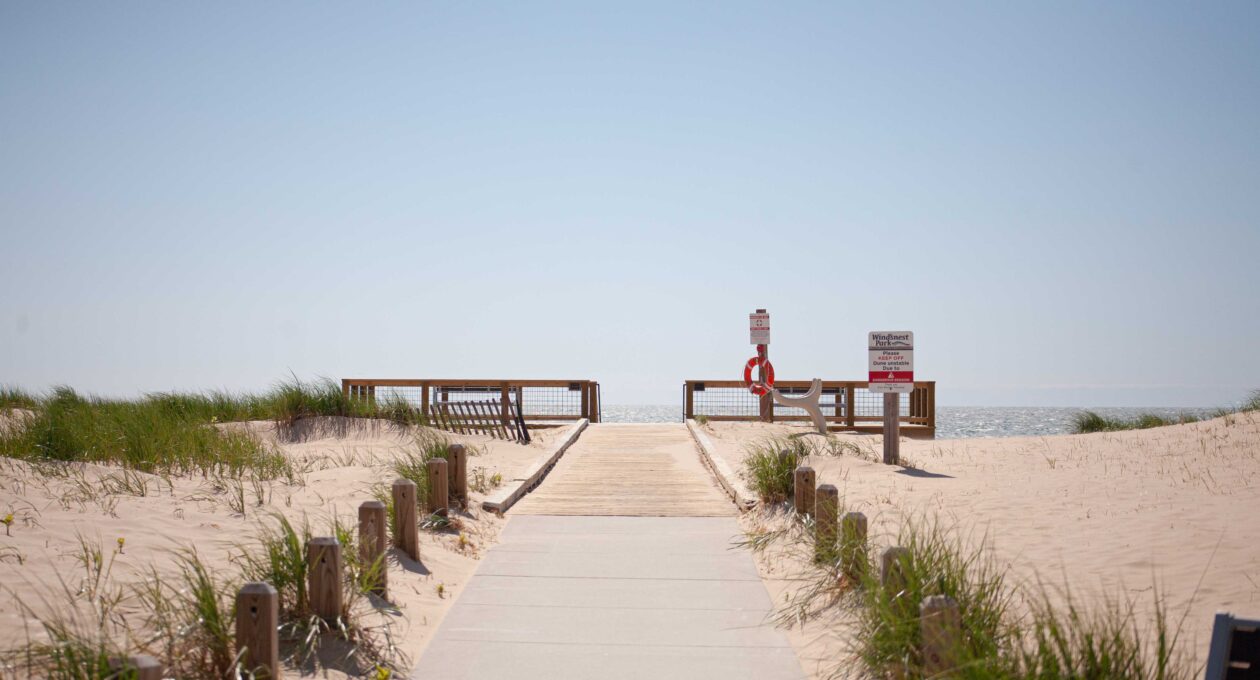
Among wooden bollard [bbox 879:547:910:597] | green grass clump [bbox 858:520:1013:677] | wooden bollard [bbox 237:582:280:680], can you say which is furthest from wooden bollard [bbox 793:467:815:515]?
wooden bollard [bbox 237:582:280:680]

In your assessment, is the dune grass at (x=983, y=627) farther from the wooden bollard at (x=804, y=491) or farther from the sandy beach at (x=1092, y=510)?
the wooden bollard at (x=804, y=491)

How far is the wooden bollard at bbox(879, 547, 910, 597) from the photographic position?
15.9 feet

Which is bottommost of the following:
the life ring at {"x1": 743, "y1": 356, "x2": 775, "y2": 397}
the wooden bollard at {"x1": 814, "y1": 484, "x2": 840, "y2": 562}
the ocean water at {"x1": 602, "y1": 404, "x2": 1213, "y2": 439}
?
the ocean water at {"x1": 602, "y1": 404, "x2": 1213, "y2": 439}

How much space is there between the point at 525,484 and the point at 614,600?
4426mm

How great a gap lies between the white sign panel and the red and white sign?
14.7 ft

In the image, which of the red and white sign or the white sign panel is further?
the white sign panel

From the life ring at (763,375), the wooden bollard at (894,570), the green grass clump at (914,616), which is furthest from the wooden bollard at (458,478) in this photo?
the life ring at (763,375)

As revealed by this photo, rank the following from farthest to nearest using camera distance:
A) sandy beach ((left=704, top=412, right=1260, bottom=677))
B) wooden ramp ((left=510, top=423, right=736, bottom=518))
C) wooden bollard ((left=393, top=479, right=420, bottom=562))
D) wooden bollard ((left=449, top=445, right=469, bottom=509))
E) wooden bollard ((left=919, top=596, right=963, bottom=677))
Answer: wooden ramp ((left=510, top=423, right=736, bottom=518)), wooden bollard ((left=449, top=445, right=469, bottom=509)), wooden bollard ((left=393, top=479, right=420, bottom=562)), sandy beach ((left=704, top=412, right=1260, bottom=677)), wooden bollard ((left=919, top=596, right=963, bottom=677))

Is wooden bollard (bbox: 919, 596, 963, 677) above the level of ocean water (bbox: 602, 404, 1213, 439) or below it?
above

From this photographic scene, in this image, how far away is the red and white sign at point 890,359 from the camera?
1332 cm

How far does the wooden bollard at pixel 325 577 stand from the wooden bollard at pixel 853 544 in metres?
3.27

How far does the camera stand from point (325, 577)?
505 cm

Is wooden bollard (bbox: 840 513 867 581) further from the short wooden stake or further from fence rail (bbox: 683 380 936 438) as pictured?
fence rail (bbox: 683 380 936 438)

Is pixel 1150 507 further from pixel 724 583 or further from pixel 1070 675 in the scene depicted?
pixel 1070 675
